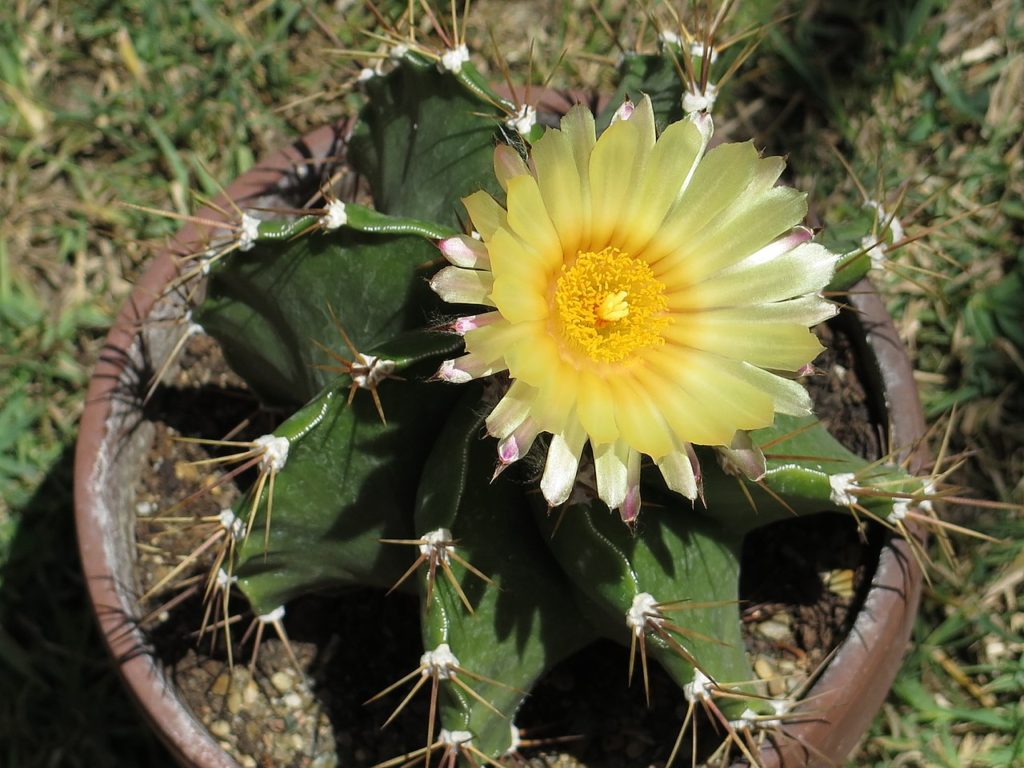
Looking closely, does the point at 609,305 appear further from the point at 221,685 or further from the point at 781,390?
the point at 221,685

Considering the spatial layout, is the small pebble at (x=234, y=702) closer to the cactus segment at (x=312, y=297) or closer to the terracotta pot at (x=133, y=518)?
the terracotta pot at (x=133, y=518)

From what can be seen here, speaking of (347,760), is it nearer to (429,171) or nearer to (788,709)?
(788,709)

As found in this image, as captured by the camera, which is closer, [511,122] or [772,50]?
[511,122]

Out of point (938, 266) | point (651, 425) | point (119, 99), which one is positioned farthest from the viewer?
point (119, 99)

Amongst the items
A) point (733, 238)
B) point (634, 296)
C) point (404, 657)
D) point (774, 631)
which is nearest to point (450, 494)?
point (634, 296)

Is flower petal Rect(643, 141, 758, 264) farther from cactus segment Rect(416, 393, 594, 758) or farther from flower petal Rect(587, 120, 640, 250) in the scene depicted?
cactus segment Rect(416, 393, 594, 758)

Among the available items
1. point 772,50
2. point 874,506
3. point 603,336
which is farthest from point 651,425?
point 772,50

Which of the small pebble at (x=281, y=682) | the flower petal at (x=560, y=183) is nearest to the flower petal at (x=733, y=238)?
the flower petal at (x=560, y=183)
